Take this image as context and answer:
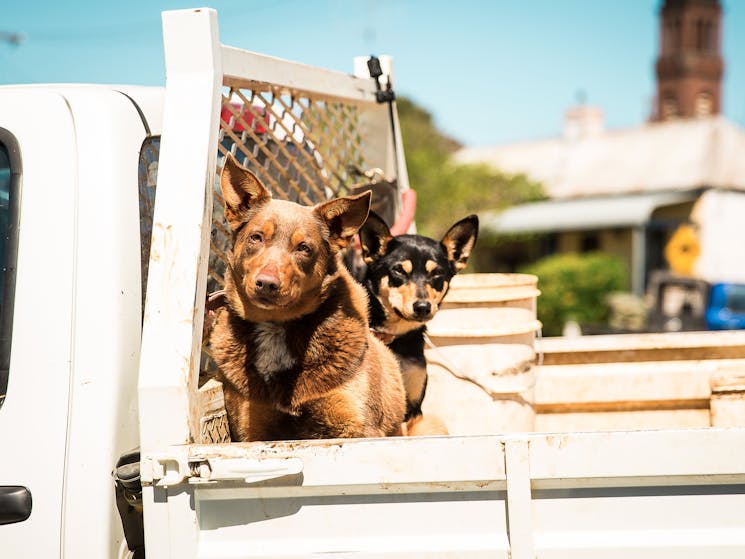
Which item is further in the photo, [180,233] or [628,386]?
[628,386]

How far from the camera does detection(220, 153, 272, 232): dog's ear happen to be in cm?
219

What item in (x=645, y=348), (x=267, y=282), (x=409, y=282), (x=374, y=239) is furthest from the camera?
(x=645, y=348)

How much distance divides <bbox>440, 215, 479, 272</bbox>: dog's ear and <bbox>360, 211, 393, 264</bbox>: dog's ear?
0.29 metres

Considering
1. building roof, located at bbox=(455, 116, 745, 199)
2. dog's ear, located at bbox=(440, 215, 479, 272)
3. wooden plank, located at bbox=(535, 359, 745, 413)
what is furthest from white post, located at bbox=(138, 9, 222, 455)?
building roof, located at bbox=(455, 116, 745, 199)

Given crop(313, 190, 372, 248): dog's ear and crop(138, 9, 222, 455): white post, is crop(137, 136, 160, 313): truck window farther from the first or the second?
crop(313, 190, 372, 248): dog's ear

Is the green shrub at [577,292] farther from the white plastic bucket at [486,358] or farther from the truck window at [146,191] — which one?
the truck window at [146,191]

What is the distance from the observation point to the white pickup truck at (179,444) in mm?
1632

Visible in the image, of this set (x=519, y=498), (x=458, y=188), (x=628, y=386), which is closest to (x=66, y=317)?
(x=519, y=498)

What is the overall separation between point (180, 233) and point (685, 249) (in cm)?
2275

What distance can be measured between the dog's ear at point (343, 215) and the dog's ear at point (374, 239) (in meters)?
0.78

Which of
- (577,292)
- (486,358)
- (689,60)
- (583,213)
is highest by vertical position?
(689,60)

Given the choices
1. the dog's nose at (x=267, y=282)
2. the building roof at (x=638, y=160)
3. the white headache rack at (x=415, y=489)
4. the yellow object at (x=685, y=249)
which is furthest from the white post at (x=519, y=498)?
the building roof at (x=638, y=160)

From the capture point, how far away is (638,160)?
26.8m

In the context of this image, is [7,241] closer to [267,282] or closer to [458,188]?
[267,282]
